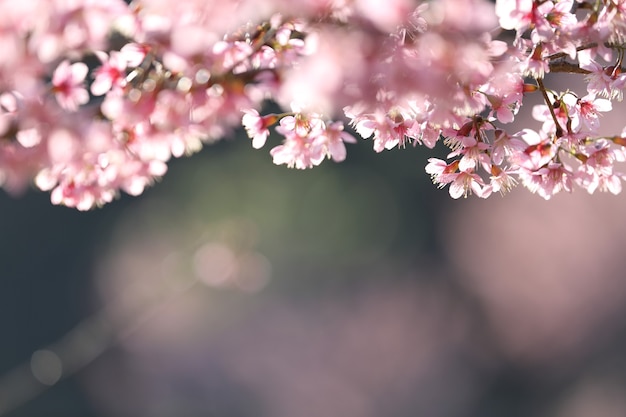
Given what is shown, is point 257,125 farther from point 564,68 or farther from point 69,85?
point 564,68

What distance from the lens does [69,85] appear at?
48.1 inches

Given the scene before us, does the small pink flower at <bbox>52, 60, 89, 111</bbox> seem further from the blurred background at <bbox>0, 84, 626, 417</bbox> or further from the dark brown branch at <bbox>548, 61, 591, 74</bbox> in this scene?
the blurred background at <bbox>0, 84, 626, 417</bbox>

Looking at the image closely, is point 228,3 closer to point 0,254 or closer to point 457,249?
point 457,249

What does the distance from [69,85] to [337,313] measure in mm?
9503

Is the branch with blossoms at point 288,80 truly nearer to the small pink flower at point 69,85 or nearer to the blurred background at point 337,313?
the small pink flower at point 69,85

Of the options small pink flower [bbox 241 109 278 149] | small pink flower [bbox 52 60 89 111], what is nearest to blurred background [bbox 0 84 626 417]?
small pink flower [bbox 241 109 278 149]

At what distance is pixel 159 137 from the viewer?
1154mm

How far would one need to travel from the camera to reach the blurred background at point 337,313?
33.2 ft

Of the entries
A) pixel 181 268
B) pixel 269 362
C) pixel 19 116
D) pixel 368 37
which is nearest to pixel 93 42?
pixel 19 116

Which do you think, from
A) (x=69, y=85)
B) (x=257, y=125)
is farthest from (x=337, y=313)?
(x=69, y=85)

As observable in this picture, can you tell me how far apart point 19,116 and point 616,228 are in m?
10.2

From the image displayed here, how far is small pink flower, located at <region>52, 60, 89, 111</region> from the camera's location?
1206mm

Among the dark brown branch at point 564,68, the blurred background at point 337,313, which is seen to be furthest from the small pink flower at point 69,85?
the blurred background at point 337,313

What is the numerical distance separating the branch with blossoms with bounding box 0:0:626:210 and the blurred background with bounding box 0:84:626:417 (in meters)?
8.11
